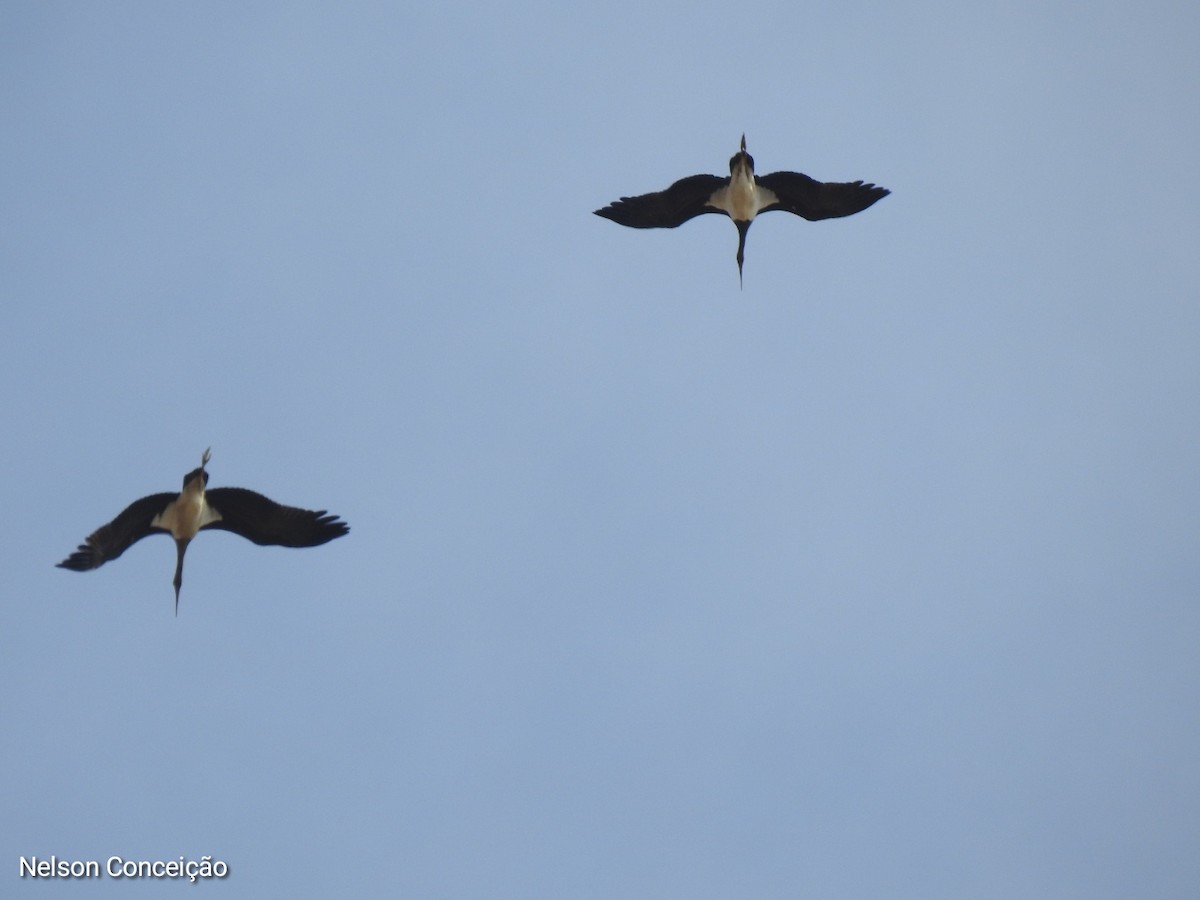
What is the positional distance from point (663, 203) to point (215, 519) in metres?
10.1

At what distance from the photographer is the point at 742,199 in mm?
29062

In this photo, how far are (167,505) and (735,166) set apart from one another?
38.9 ft

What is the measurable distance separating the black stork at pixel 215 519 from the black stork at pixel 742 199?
26.5 feet

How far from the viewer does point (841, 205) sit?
2870 cm

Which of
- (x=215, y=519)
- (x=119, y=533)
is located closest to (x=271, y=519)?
(x=215, y=519)

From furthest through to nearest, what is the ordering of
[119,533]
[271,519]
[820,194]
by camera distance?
[820,194] < [271,519] < [119,533]

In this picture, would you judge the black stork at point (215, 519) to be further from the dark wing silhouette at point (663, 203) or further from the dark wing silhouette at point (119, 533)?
the dark wing silhouette at point (663, 203)

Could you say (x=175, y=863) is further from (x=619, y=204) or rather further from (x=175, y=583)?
(x=619, y=204)

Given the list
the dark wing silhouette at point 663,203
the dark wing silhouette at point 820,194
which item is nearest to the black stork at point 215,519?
the dark wing silhouette at point 663,203

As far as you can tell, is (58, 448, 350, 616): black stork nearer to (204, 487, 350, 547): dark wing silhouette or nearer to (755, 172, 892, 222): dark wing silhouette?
(204, 487, 350, 547): dark wing silhouette

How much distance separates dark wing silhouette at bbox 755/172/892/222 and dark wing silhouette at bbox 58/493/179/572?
12.3m

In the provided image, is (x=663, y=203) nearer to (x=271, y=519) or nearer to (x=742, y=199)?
(x=742, y=199)

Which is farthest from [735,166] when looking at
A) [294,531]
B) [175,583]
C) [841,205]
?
[175,583]

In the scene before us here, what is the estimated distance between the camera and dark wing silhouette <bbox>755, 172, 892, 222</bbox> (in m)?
28.5
